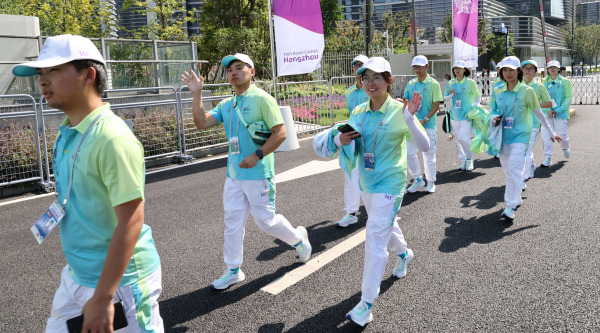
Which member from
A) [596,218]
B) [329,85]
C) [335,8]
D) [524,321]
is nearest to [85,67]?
[524,321]

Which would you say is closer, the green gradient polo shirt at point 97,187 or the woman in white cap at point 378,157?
the green gradient polo shirt at point 97,187

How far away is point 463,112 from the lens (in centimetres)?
1009

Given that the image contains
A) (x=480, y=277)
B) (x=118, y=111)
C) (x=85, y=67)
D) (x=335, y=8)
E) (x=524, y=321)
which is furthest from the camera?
(x=335, y=8)

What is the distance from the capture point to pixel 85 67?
2104mm

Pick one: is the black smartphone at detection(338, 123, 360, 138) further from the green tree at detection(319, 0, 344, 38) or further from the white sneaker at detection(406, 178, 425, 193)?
the green tree at detection(319, 0, 344, 38)

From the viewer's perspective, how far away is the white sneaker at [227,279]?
4449 millimetres

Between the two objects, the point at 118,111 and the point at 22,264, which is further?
the point at 118,111

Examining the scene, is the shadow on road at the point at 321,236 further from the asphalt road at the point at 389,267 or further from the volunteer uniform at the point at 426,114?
the volunteer uniform at the point at 426,114

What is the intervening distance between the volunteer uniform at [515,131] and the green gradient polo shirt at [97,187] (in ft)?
17.8

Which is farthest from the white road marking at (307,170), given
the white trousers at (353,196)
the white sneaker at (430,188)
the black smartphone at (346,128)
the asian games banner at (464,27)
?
the asian games banner at (464,27)

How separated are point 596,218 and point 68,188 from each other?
6345 mm

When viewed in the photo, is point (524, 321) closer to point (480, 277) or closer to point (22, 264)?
point (480, 277)

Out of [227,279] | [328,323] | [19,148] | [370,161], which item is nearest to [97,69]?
[370,161]

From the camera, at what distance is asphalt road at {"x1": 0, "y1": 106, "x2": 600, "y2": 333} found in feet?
12.6
